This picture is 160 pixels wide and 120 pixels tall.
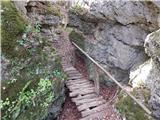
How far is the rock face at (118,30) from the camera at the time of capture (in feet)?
29.8

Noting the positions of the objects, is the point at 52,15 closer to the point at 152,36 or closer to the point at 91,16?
the point at 91,16

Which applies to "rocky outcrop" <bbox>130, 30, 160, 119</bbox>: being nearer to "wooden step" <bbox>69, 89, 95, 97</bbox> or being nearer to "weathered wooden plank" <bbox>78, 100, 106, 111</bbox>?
"weathered wooden plank" <bbox>78, 100, 106, 111</bbox>

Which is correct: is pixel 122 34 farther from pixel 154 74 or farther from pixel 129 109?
pixel 129 109

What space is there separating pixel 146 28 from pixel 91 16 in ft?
8.53

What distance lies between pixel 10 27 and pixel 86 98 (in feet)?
14.6

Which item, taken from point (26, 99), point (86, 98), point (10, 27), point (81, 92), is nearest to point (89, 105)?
point (86, 98)

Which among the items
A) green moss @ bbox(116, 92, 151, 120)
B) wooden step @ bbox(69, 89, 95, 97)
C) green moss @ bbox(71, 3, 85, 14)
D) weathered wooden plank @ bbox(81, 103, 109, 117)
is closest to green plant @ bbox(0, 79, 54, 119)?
weathered wooden plank @ bbox(81, 103, 109, 117)

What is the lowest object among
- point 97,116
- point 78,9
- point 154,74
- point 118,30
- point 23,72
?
point 97,116

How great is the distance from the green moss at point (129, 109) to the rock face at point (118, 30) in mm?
2629

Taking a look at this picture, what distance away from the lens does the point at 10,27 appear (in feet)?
23.2

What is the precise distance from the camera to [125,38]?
33.1 feet

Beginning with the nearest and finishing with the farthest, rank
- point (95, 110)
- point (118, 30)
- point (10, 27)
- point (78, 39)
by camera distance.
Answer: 1. point (10, 27)
2. point (95, 110)
3. point (118, 30)
4. point (78, 39)

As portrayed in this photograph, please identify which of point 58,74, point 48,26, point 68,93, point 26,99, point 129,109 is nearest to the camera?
point 26,99

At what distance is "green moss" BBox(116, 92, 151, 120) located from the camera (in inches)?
280
